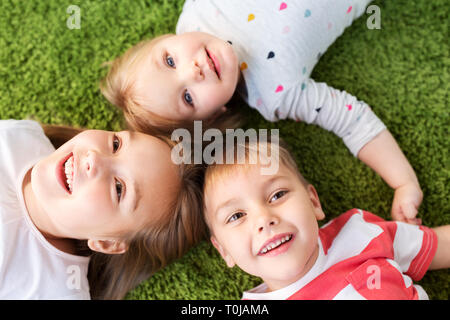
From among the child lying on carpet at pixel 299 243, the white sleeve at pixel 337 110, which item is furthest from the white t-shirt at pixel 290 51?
the child lying on carpet at pixel 299 243

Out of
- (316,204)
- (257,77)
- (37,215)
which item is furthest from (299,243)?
(37,215)

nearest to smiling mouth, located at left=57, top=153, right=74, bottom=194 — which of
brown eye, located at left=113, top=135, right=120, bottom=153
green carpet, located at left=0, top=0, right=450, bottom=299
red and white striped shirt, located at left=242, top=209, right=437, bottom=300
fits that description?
brown eye, located at left=113, top=135, right=120, bottom=153

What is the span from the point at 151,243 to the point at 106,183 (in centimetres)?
27

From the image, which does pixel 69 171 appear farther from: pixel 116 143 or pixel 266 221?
pixel 266 221

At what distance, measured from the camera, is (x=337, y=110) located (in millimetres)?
→ 1264

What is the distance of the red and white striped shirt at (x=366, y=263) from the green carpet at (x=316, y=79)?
0.47ft

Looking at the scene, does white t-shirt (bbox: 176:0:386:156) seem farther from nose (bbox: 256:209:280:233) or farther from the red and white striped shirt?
nose (bbox: 256:209:280:233)

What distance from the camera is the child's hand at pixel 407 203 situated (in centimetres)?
121

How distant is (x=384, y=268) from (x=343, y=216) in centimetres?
21

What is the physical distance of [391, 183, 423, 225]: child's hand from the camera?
1.21 m

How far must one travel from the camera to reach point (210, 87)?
45.5 inches

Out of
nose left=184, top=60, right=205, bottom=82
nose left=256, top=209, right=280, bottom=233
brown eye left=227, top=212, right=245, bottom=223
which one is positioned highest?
nose left=184, top=60, right=205, bottom=82

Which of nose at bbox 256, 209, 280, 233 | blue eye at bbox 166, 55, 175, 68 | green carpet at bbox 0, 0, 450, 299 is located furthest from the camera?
green carpet at bbox 0, 0, 450, 299
